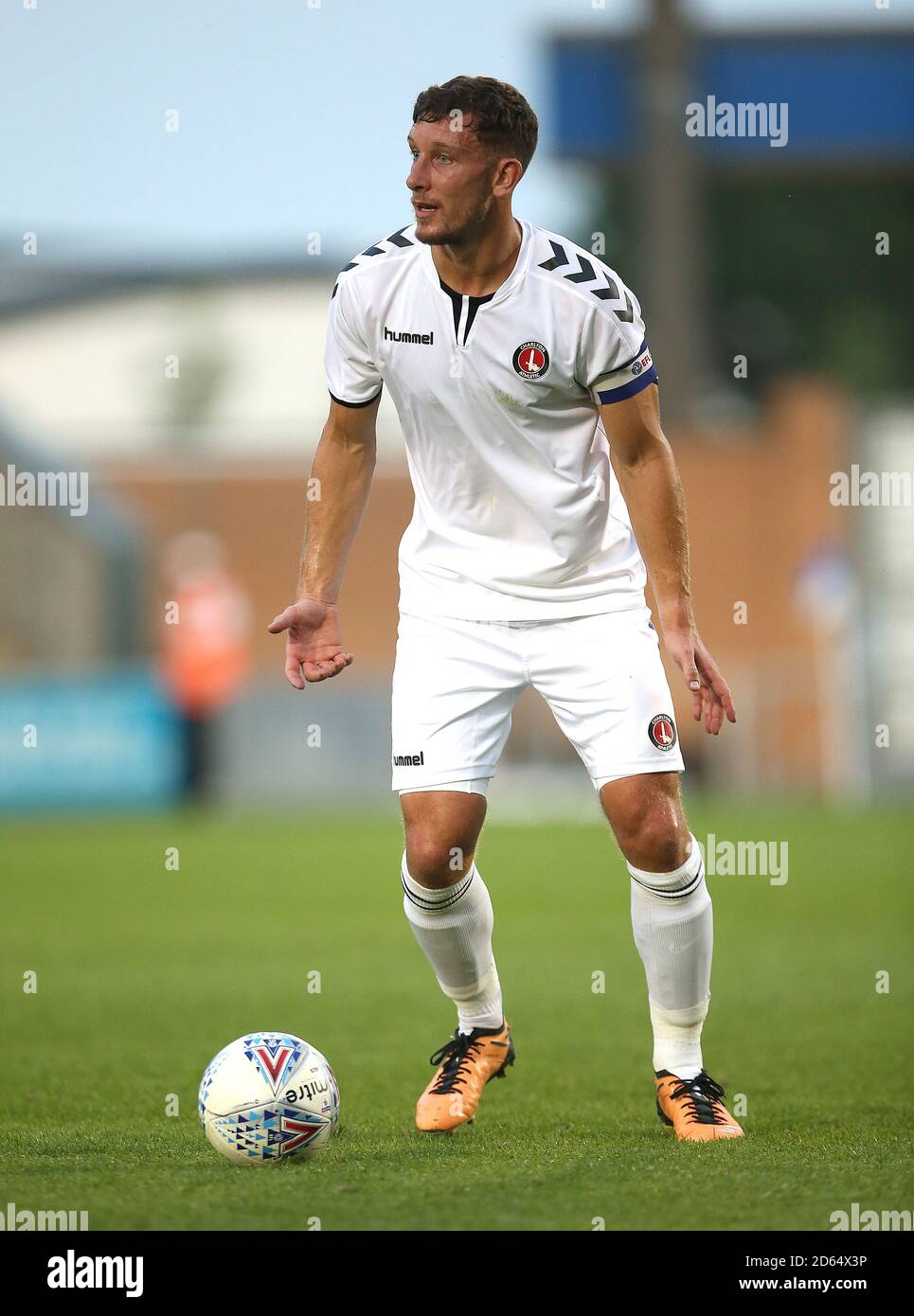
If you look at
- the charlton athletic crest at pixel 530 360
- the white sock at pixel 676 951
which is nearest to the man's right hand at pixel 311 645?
the charlton athletic crest at pixel 530 360

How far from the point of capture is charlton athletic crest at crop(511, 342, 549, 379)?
15.7ft

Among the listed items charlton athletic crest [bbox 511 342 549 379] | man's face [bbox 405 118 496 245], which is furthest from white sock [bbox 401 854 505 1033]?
man's face [bbox 405 118 496 245]

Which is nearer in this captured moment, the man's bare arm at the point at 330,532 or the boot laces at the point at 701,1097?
the boot laces at the point at 701,1097

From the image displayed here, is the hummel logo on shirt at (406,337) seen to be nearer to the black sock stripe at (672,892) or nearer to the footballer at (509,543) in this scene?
the footballer at (509,543)

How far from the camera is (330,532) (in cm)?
523

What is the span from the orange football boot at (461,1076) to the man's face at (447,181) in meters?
2.26

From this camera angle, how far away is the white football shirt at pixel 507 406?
15.8 feet

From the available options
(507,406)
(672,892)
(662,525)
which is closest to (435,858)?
(672,892)

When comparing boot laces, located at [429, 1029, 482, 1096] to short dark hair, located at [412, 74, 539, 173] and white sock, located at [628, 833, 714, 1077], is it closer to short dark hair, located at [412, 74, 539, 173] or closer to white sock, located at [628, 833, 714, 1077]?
white sock, located at [628, 833, 714, 1077]

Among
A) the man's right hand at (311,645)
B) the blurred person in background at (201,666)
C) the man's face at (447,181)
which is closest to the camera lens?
the man's face at (447,181)

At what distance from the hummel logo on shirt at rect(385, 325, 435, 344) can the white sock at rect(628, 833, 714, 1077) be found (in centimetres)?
152

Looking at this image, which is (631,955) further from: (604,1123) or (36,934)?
(604,1123)

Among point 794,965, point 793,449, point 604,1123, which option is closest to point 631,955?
point 794,965

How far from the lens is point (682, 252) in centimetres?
3216
